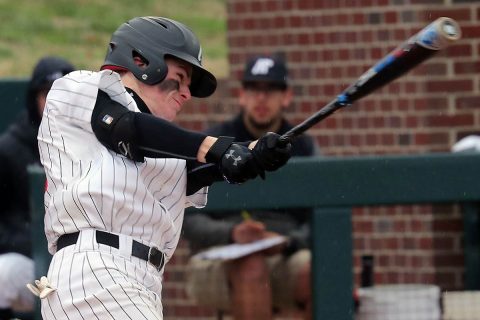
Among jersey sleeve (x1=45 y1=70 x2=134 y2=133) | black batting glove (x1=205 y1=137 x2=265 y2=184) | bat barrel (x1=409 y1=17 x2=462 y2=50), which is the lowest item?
black batting glove (x1=205 y1=137 x2=265 y2=184)

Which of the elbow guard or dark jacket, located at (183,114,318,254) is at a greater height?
the elbow guard

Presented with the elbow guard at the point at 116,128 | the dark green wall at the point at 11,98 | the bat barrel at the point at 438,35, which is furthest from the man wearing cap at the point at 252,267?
the dark green wall at the point at 11,98

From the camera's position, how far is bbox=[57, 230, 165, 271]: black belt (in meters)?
4.49

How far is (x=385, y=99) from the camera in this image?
26.6 ft

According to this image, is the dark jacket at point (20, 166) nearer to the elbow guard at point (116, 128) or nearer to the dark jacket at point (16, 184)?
the dark jacket at point (16, 184)

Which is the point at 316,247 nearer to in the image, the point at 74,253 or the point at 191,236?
the point at 191,236

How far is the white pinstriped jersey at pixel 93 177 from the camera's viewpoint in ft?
14.7

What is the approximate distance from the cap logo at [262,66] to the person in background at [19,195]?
3.66 ft

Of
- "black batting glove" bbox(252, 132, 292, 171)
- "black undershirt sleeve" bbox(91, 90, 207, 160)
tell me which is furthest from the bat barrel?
"black undershirt sleeve" bbox(91, 90, 207, 160)

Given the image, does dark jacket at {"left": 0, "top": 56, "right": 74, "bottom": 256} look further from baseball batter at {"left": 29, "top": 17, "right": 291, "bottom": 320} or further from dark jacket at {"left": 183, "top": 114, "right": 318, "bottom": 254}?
baseball batter at {"left": 29, "top": 17, "right": 291, "bottom": 320}

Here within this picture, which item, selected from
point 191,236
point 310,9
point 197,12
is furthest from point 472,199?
point 197,12

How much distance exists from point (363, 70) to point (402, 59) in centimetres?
385

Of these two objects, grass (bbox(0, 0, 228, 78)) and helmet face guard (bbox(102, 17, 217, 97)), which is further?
grass (bbox(0, 0, 228, 78))

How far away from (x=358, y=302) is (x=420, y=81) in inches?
79.9
